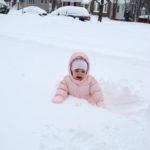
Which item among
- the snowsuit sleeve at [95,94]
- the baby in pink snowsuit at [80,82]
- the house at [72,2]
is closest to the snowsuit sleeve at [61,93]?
the baby in pink snowsuit at [80,82]

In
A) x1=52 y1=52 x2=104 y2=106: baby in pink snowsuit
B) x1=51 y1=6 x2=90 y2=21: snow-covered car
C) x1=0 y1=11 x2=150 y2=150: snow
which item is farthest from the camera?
x1=51 y1=6 x2=90 y2=21: snow-covered car

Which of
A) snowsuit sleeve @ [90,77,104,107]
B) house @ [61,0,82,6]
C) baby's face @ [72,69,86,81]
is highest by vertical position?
house @ [61,0,82,6]

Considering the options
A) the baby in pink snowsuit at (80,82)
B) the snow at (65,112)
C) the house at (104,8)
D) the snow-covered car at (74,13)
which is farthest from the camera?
the house at (104,8)

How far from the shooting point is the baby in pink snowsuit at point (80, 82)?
183 inches

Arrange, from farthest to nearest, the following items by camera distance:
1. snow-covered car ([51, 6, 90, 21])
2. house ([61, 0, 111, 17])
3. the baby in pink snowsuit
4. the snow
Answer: house ([61, 0, 111, 17]) → snow-covered car ([51, 6, 90, 21]) → the baby in pink snowsuit → the snow

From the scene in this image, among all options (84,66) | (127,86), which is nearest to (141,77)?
(127,86)

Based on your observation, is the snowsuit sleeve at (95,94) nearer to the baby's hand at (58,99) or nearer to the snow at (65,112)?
the snow at (65,112)

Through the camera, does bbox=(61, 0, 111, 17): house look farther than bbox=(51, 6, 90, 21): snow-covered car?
Yes

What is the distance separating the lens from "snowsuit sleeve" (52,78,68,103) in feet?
13.6

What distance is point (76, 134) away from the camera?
322 cm

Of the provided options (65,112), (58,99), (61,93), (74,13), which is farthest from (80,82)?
(74,13)

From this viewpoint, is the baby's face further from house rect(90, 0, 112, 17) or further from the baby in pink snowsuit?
house rect(90, 0, 112, 17)

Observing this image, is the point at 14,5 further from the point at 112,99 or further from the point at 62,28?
the point at 112,99

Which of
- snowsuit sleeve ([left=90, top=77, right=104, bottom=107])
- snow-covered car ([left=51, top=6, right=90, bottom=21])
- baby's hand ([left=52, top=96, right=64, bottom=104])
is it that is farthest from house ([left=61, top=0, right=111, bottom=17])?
baby's hand ([left=52, top=96, right=64, bottom=104])
